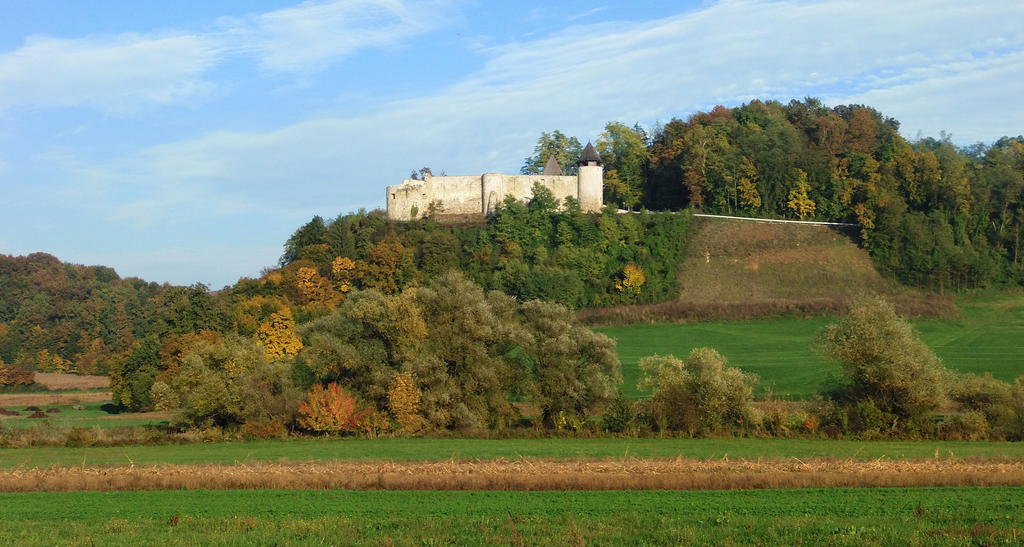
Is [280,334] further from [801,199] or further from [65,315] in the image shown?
[65,315]

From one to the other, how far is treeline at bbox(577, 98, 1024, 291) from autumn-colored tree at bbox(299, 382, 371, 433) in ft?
160

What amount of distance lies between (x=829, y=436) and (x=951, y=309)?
36.1 m

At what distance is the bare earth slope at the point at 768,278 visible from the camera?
67188 mm

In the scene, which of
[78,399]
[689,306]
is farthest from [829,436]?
[78,399]

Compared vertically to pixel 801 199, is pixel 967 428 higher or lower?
lower

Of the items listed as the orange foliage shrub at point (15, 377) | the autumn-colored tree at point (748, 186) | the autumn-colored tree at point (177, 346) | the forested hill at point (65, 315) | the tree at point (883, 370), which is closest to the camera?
→ the tree at point (883, 370)

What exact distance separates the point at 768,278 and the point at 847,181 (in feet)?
46.7

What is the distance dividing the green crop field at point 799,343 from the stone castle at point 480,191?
60.1 feet

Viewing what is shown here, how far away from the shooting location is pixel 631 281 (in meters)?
72.0

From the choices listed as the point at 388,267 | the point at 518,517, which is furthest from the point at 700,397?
the point at 388,267

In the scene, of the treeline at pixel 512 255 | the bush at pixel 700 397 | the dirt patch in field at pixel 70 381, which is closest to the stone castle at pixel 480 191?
the treeline at pixel 512 255

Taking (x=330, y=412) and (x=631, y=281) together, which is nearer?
(x=330, y=412)

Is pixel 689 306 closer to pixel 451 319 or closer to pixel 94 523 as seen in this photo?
pixel 451 319

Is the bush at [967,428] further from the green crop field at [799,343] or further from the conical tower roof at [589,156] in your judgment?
the conical tower roof at [589,156]
